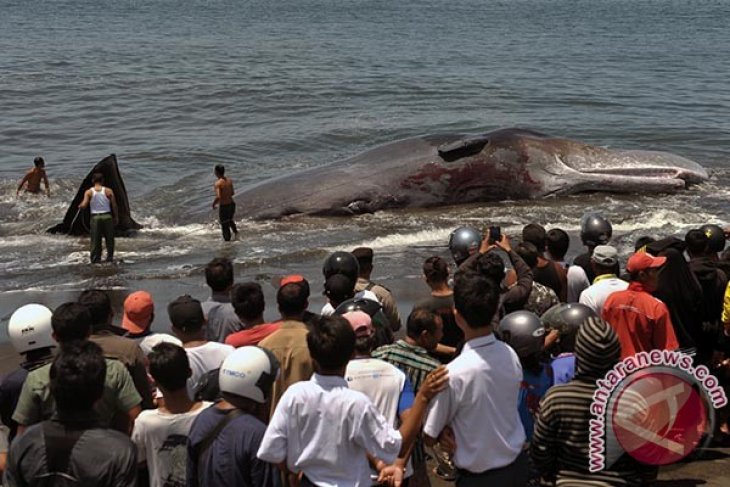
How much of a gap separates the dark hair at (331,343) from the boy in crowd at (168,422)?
0.76 metres

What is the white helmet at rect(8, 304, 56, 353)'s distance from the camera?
617cm

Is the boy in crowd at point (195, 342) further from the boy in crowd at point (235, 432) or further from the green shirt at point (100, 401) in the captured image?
the boy in crowd at point (235, 432)

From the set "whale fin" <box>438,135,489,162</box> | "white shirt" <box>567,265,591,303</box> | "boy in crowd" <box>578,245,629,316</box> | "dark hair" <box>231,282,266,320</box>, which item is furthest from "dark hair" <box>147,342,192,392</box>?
"whale fin" <box>438,135,489,162</box>

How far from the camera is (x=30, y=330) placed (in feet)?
20.3

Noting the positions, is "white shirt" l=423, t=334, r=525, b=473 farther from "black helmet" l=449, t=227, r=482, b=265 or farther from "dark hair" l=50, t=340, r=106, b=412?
"black helmet" l=449, t=227, r=482, b=265

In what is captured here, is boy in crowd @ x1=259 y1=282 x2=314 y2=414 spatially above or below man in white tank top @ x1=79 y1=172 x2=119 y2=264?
above

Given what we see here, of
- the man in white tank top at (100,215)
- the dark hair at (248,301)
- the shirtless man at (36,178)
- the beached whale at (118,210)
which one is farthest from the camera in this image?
the shirtless man at (36,178)

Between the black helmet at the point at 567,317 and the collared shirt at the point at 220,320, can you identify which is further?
the collared shirt at the point at 220,320

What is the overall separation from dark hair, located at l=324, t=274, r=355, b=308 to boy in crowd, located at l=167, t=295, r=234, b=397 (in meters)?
1.07

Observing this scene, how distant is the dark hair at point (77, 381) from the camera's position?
5.03 meters

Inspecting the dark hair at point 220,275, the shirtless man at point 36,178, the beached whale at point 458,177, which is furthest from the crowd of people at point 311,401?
the shirtless man at point 36,178

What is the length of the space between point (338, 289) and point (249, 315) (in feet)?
2.36

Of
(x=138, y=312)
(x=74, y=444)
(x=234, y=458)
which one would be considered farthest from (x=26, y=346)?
(x=234, y=458)

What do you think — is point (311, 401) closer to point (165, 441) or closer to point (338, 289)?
point (165, 441)
